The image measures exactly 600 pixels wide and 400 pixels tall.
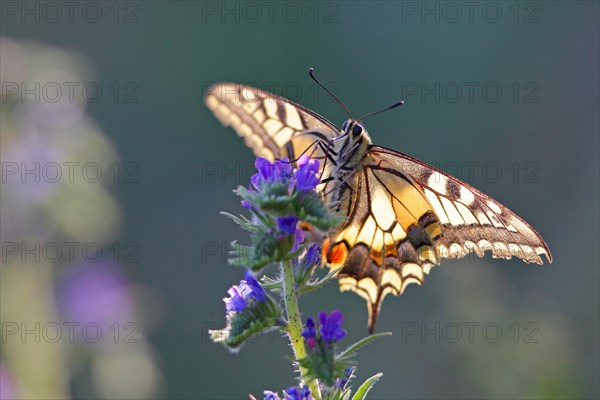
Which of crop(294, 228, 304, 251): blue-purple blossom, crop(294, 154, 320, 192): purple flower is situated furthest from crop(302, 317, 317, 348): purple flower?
crop(294, 154, 320, 192): purple flower

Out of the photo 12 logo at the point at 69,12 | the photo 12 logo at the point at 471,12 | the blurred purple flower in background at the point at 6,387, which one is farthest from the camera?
the photo 12 logo at the point at 69,12

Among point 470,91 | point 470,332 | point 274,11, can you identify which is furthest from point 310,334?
point 274,11

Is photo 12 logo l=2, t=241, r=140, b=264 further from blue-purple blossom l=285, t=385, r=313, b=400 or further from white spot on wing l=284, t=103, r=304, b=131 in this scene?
blue-purple blossom l=285, t=385, r=313, b=400

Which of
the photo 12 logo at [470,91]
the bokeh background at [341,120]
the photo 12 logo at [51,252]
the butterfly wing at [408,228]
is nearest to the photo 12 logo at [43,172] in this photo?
the photo 12 logo at [51,252]

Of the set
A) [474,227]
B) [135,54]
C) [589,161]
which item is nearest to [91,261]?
[474,227]

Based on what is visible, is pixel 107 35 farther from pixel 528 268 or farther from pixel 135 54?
pixel 528 268

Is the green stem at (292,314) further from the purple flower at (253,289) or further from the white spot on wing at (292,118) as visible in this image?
the white spot on wing at (292,118)
